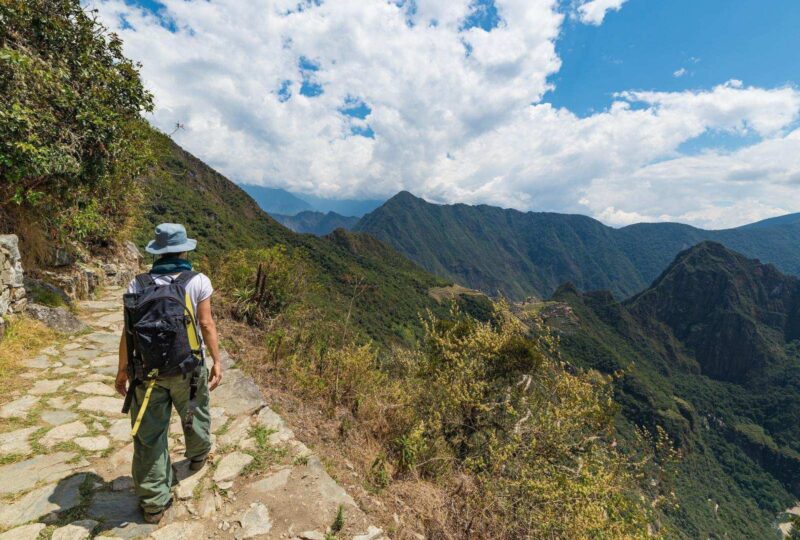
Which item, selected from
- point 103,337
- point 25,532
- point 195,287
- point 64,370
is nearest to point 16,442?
point 25,532

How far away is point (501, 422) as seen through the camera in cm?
793

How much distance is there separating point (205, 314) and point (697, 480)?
130m

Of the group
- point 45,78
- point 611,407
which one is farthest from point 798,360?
point 45,78

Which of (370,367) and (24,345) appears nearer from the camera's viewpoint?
(24,345)

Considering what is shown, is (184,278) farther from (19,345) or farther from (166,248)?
(19,345)

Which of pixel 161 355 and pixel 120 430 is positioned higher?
pixel 161 355

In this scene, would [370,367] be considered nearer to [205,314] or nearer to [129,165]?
[205,314]

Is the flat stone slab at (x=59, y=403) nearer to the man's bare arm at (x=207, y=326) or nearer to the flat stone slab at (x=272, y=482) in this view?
the man's bare arm at (x=207, y=326)

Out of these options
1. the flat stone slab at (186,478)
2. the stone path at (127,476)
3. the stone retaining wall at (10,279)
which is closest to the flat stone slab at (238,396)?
the stone path at (127,476)

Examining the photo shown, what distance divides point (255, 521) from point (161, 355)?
5.55 feet

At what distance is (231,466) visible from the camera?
12.2ft

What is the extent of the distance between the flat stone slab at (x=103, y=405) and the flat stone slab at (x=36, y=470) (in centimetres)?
90

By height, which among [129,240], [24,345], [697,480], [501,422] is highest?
[129,240]

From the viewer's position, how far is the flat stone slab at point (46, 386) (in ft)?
14.9
